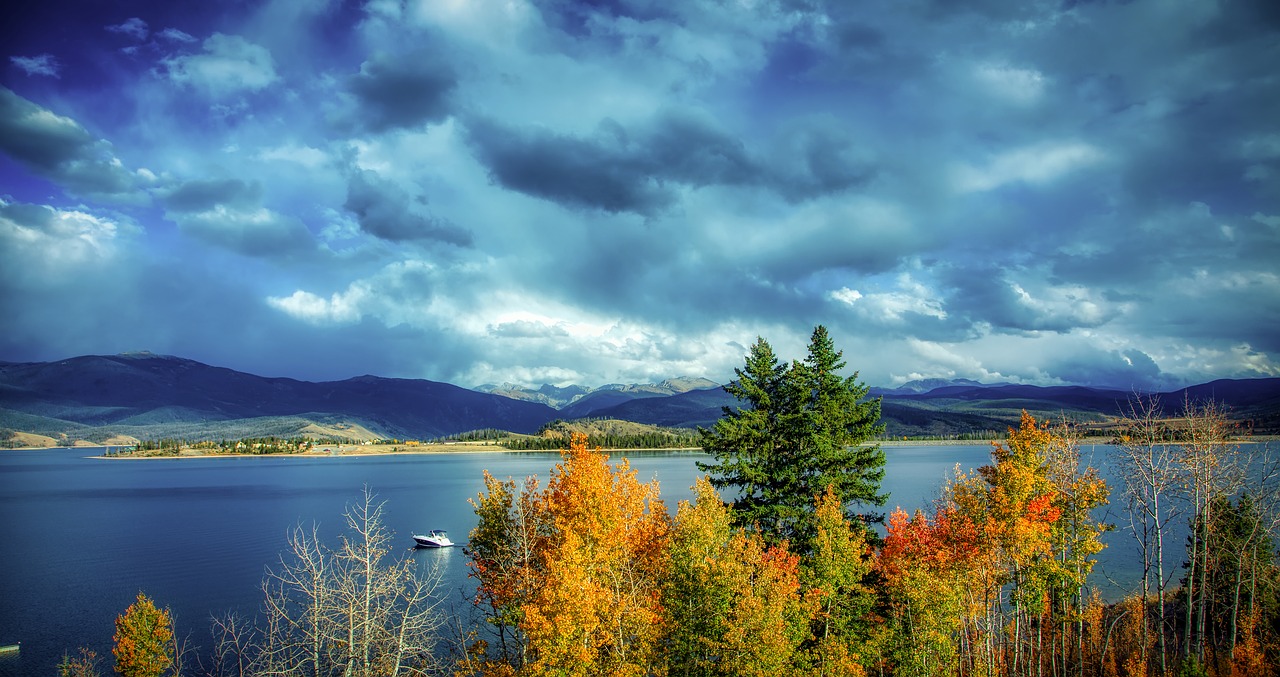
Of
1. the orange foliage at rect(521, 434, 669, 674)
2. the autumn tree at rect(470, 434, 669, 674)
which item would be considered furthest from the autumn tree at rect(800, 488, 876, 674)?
the orange foliage at rect(521, 434, 669, 674)

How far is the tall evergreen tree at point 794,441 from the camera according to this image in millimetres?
40750

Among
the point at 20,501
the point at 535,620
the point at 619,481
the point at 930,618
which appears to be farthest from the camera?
the point at 20,501

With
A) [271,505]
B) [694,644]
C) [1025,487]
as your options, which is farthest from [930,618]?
[271,505]

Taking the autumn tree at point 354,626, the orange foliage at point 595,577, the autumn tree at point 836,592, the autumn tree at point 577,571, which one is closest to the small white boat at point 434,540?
the autumn tree at point 354,626

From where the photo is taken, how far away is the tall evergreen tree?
40.8 meters

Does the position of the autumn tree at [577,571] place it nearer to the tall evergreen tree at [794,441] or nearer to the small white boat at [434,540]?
the tall evergreen tree at [794,441]

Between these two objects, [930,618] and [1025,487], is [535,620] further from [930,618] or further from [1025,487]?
[1025,487]

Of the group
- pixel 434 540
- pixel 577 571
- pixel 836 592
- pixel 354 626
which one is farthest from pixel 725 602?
pixel 434 540

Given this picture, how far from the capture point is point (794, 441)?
4188cm

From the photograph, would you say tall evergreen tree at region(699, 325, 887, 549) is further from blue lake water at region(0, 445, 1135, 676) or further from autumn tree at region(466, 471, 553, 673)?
blue lake water at region(0, 445, 1135, 676)

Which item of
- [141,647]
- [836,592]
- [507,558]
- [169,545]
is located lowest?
[169,545]

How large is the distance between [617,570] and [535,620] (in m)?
7.60

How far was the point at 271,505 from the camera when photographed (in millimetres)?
137500

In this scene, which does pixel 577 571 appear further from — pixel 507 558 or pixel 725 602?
pixel 725 602
